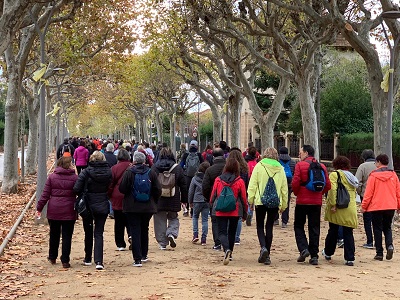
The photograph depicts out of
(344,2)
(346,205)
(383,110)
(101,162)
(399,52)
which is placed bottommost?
(346,205)

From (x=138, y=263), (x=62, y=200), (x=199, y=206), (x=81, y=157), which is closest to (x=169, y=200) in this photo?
(x=199, y=206)

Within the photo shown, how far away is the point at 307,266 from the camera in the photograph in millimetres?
9406

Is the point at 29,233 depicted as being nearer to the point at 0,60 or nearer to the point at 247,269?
the point at 247,269

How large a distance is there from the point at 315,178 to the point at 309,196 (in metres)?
0.31

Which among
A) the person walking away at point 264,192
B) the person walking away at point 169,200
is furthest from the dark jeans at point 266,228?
the person walking away at point 169,200

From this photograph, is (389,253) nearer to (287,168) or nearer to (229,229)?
(229,229)

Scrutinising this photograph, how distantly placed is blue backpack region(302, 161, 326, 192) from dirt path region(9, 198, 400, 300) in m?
1.19

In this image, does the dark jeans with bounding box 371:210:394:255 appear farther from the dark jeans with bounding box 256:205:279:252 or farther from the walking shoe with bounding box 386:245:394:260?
the dark jeans with bounding box 256:205:279:252

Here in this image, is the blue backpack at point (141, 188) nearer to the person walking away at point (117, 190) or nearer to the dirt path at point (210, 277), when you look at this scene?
the person walking away at point (117, 190)

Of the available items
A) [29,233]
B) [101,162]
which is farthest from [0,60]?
[101,162]

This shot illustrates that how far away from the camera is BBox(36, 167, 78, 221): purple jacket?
9.02m

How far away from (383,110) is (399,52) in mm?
1447

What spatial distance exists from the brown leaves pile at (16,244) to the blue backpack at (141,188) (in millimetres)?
1830

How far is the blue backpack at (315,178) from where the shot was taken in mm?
9406
